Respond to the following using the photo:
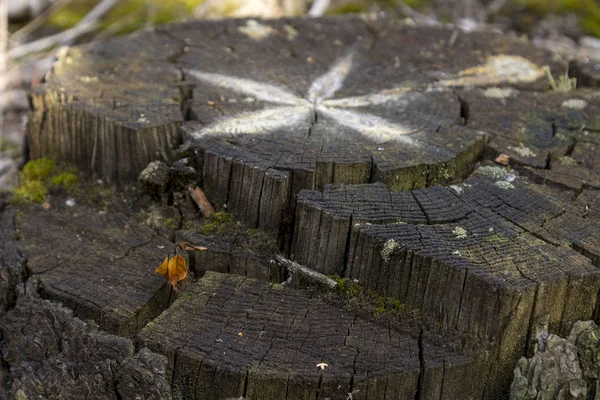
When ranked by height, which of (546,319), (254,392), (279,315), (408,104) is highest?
(408,104)

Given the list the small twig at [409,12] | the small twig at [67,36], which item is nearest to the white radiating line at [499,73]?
the small twig at [409,12]

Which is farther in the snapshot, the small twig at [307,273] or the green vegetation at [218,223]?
the green vegetation at [218,223]

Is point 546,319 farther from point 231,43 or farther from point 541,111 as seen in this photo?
point 231,43

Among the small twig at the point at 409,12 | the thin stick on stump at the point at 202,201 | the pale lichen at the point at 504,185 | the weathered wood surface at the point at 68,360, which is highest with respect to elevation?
the small twig at the point at 409,12

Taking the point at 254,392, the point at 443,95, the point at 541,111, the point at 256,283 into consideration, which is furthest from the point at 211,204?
the point at 541,111

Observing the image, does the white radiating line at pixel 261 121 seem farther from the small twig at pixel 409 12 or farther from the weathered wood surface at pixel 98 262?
the small twig at pixel 409 12
